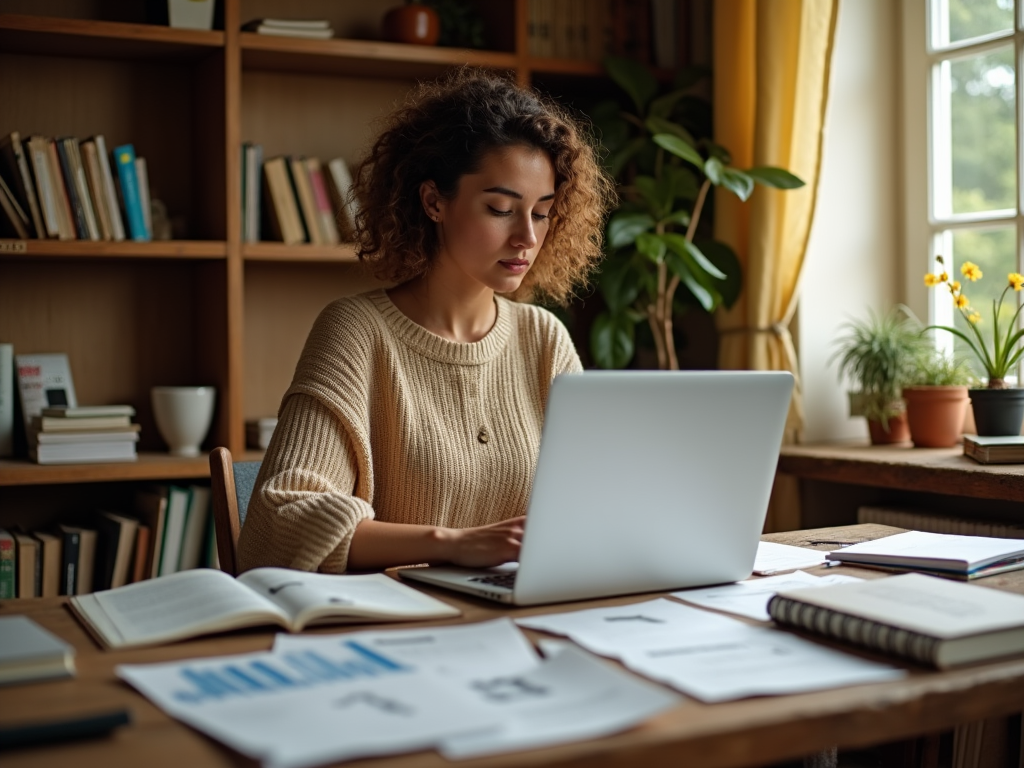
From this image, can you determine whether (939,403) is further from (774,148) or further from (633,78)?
(633,78)

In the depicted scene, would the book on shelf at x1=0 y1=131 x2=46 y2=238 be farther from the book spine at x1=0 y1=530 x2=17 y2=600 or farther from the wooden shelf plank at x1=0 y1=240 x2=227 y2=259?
the book spine at x1=0 y1=530 x2=17 y2=600

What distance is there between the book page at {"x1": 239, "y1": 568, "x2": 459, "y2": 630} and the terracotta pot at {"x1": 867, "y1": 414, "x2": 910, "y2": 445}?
165 centimetres

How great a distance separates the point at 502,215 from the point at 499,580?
69 cm

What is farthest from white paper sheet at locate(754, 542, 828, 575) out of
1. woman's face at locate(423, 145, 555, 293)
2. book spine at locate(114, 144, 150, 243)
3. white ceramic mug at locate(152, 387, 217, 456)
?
book spine at locate(114, 144, 150, 243)

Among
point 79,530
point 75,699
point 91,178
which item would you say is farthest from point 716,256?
point 75,699

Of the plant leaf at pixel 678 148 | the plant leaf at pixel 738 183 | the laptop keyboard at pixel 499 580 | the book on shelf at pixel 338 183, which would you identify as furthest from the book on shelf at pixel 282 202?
the laptop keyboard at pixel 499 580

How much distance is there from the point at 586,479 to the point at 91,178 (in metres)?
1.91

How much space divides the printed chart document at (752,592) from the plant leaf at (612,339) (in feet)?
4.87

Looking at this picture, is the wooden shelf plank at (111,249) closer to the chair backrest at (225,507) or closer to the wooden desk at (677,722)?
the chair backrest at (225,507)

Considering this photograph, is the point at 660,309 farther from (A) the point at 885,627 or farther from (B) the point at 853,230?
→ (A) the point at 885,627

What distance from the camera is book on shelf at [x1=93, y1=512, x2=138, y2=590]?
2664mm

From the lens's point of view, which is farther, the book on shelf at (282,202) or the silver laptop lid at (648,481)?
the book on shelf at (282,202)

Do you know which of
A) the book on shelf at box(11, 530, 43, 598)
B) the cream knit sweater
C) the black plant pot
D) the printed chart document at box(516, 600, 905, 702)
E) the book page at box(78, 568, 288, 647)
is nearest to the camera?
the printed chart document at box(516, 600, 905, 702)

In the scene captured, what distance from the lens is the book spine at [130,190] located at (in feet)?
8.77
